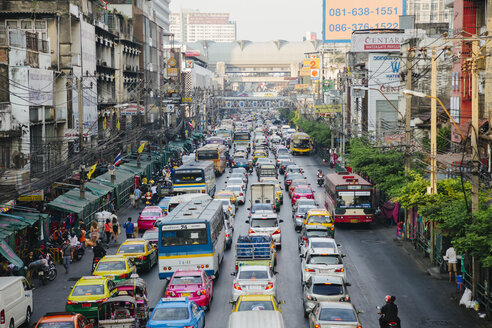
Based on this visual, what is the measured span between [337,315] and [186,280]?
6655mm

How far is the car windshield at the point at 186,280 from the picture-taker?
23484 millimetres

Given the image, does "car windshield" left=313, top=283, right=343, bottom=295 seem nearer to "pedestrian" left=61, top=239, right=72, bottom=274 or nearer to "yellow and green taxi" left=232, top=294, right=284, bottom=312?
"yellow and green taxi" left=232, top=294, right=284, bottom=312

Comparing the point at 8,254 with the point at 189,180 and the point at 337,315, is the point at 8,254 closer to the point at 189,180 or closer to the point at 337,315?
the point at 337,315

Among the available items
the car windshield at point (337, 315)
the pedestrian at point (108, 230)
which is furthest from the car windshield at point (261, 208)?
the car windshield at point (337, 315)

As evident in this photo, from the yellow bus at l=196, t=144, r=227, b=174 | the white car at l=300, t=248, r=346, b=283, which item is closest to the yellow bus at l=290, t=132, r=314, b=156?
the yellow bus at l=196, t=144, r=227, b=174

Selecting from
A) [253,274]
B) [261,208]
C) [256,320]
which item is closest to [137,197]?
[261,208]

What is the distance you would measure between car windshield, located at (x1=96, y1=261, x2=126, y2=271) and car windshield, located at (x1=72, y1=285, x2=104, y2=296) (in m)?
3.83

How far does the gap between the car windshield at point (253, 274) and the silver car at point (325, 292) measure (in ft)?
6.20

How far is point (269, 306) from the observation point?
19672mm

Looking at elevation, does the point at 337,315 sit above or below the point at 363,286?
above

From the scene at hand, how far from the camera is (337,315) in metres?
18.7

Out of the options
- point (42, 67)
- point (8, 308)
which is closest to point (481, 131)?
point (8, 308)

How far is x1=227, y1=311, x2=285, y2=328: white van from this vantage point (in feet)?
54.4

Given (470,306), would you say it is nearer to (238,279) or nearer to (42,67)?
(238,279)
